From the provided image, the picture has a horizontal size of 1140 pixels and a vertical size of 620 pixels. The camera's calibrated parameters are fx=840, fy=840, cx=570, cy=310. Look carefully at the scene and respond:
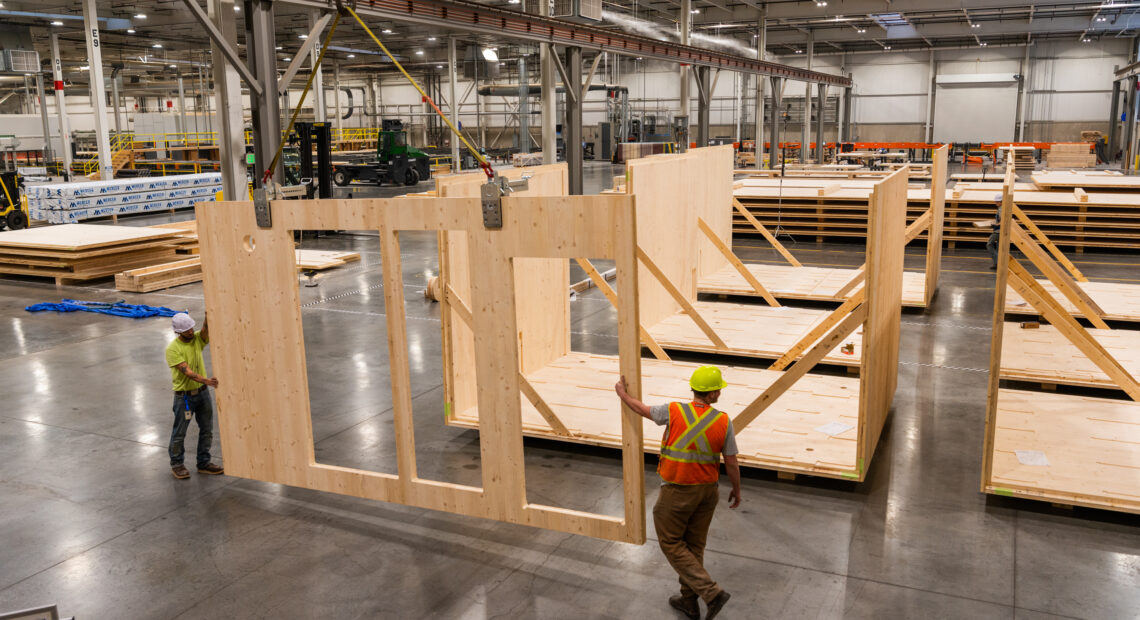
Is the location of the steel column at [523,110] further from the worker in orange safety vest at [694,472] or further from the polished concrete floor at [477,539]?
the worker in orange safety vest at [694,472]

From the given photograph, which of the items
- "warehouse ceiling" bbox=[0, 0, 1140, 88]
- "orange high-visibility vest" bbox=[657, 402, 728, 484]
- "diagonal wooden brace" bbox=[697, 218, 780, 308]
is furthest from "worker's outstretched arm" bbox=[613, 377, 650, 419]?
"warehouse ceiling" bbox=[0, 0, 1140, 88]

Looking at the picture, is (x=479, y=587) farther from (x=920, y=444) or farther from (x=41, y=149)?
(x=41, y=149)

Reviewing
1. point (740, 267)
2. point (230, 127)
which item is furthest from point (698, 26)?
point (230, 127)

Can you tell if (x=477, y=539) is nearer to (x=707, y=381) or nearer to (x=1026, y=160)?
(x=707, y=381)

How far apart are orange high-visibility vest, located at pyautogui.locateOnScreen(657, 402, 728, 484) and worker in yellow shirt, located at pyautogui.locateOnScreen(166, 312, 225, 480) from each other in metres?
3.55

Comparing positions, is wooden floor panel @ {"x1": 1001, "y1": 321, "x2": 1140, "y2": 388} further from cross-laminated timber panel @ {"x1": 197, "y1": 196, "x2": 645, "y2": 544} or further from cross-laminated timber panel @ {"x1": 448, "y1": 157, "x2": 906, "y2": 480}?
cross-laminated timber panel @ {"x1": 197, "y1": 196, "x2": 645, "y2": 544}

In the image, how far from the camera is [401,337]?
211 inches

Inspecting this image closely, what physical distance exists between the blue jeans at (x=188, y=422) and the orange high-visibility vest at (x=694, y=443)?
13.4 feet

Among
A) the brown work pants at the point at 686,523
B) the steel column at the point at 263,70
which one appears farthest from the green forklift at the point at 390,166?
the brown work pants at the point at 686,523

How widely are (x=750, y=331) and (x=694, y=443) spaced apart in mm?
6214

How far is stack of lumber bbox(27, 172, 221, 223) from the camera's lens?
791 inches

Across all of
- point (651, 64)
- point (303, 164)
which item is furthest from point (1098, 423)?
point (651, 64)

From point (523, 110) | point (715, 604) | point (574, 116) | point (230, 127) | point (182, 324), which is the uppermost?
point (523, 110)

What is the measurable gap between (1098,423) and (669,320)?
4.95 metres
